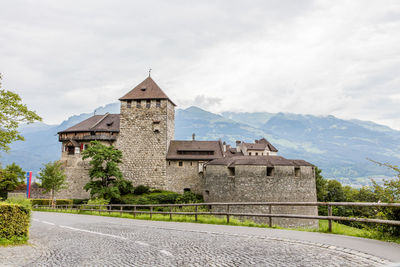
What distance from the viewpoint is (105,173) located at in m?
39.6

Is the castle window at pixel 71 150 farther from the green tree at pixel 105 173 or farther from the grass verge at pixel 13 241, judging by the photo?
the grass verge at pixel 13 241

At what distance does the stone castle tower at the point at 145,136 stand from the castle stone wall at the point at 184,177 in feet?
2.54

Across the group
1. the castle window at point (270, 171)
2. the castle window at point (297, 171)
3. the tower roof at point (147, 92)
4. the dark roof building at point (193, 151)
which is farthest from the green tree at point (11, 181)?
the castle window at point (297, 171)

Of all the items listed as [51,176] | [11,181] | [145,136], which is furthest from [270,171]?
[11,181]

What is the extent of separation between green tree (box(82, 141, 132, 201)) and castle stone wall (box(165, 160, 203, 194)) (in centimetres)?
566

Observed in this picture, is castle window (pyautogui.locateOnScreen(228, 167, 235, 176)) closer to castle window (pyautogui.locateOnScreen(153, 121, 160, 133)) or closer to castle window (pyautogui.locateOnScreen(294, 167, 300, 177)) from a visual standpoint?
castle window (pyautogui.locateOnScreen(294, 167, 300, 177))

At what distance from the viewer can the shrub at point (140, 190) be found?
137ft

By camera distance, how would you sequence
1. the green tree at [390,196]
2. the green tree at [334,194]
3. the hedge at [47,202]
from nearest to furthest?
the green tree at [390,196], the hedge at [47,202], the green tree at [334,194]

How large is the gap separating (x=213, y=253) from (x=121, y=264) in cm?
190

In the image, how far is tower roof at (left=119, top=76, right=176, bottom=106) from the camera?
148ft

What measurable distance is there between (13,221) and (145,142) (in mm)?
34953

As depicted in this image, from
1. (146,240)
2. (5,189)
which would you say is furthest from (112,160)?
(146,240)

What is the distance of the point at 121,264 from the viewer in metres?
6.67

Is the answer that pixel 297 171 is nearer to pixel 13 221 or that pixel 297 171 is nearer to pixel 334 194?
pixel 13 221
